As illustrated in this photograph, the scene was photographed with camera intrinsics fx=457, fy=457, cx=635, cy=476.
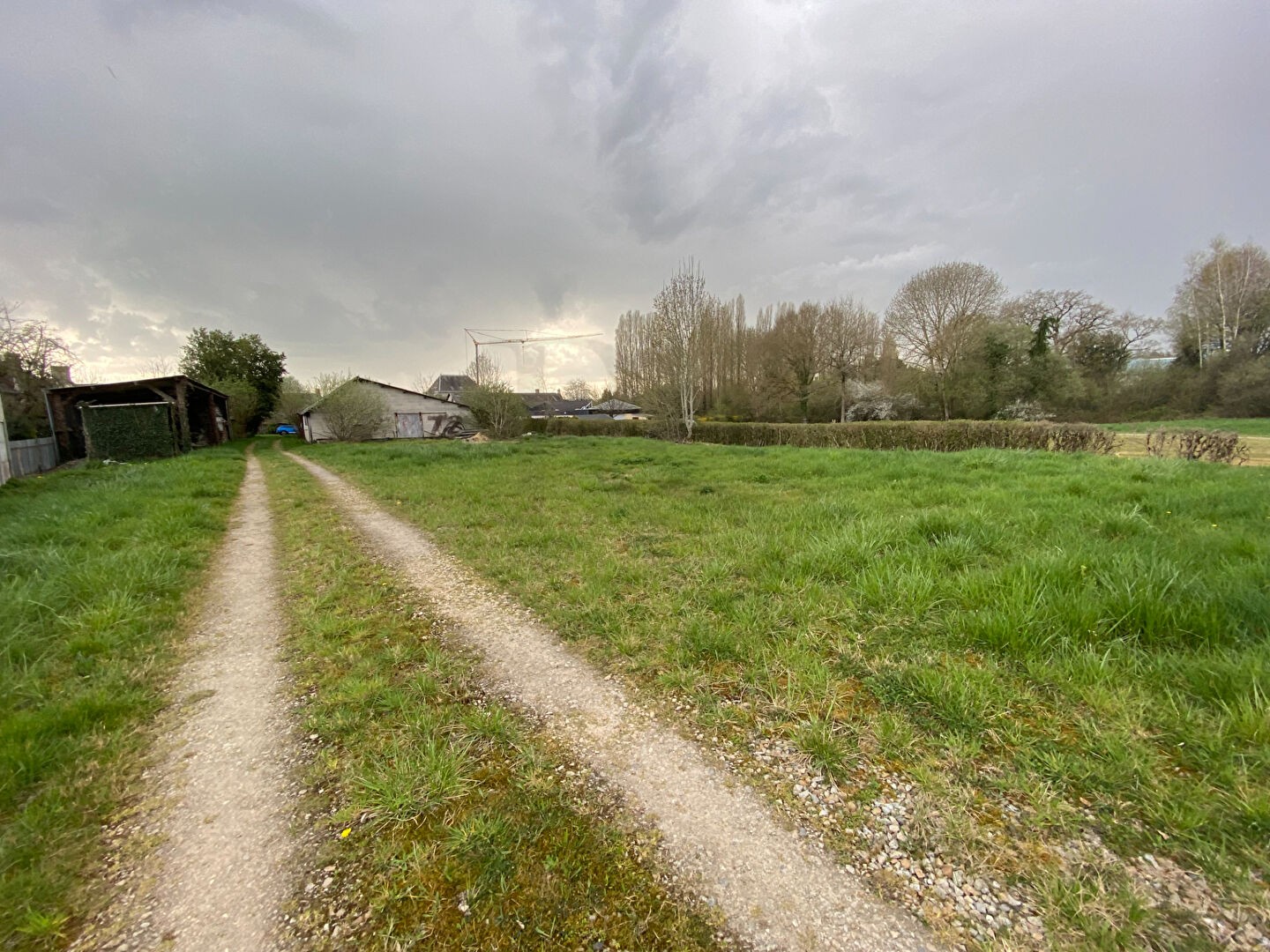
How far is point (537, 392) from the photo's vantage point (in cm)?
7025

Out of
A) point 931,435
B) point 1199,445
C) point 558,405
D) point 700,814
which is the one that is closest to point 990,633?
point 700,814

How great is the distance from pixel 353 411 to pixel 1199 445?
1503 inches

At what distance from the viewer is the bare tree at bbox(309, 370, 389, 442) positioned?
30.6m

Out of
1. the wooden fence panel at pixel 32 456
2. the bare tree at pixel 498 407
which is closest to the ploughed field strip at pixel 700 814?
the wooden fence panel at pixel 32 456

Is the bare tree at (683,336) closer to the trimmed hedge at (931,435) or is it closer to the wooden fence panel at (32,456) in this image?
the trimmed hedge at (931,435)

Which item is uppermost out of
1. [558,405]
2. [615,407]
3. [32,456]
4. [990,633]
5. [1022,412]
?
[558,405]

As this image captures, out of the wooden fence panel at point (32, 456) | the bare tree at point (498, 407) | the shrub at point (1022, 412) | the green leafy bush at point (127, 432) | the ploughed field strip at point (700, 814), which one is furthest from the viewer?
the bare tree at point (498, 407)

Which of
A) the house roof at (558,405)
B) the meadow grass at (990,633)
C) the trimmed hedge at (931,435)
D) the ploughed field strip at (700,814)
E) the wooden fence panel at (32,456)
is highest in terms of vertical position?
the house roof at (558,405)

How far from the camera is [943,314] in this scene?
2981cm

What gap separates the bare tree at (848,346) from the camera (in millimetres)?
34969

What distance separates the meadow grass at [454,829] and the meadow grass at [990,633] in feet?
2.92

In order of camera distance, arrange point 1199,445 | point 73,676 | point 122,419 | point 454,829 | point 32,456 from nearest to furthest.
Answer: point 454,829
point 73,676
point 1199,445
point 32,456
point 122,419

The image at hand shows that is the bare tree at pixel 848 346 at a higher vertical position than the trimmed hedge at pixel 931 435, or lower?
higher

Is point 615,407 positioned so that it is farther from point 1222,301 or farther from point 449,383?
point 1222,301
